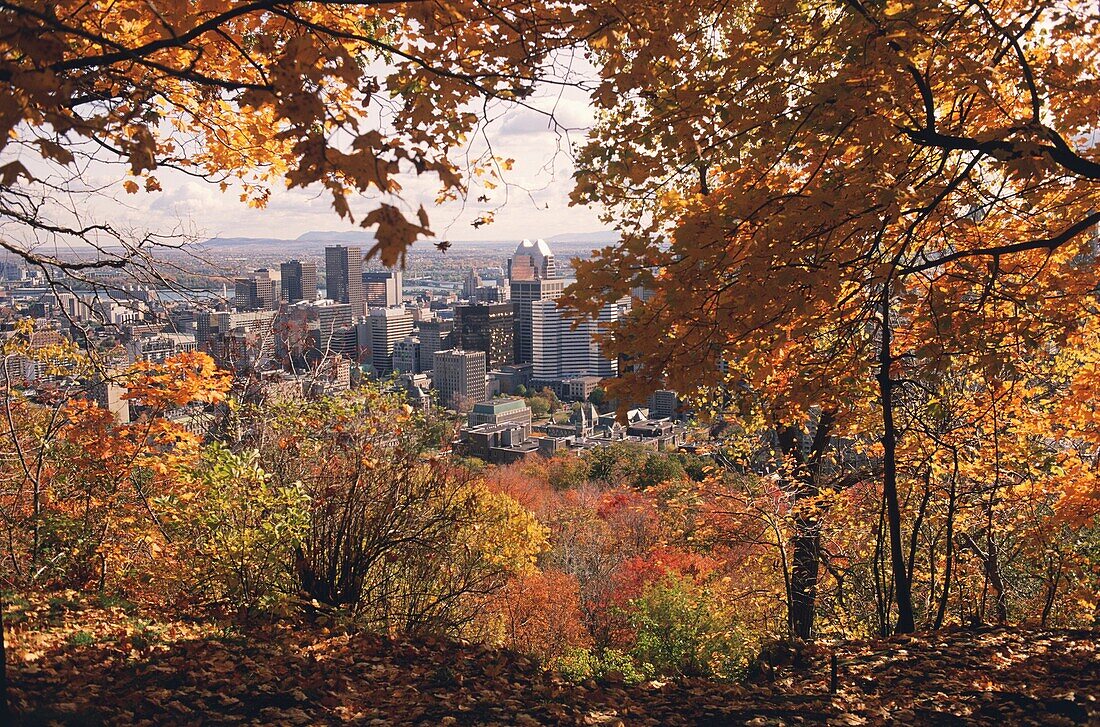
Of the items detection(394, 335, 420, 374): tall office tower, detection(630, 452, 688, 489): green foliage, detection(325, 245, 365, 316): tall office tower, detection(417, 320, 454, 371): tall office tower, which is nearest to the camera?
detection(630, 452, 688, 489): green foliage

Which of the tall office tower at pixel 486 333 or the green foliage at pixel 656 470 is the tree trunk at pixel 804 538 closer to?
the green foliage at pixel 656 470

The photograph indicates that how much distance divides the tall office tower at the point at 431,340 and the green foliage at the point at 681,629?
293 ft

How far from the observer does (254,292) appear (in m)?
12.1

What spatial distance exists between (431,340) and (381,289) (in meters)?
38.2

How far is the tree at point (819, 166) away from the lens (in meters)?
3.60

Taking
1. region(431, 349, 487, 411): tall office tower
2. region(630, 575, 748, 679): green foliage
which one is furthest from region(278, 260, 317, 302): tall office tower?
region(630, 575, 748, 679): green foliage

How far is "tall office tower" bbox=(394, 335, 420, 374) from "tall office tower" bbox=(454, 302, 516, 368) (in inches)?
232

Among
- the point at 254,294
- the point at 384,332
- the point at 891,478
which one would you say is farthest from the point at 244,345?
the point at 384,332

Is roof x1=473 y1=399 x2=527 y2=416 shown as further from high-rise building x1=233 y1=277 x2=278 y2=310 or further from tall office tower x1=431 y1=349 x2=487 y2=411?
high-rise building x1=233 y1=277 x2=278 y2=310

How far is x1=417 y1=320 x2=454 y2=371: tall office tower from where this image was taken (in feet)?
335

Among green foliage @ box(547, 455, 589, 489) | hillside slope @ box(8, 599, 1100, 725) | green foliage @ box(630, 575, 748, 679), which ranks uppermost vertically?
hillside slope @ box(8, 599, 1100, 725)

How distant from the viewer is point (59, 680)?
3.51m

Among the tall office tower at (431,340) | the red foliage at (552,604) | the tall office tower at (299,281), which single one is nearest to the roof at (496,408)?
the tall office tower at (299,281)

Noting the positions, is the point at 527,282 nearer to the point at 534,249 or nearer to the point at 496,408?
the point at 534,249
